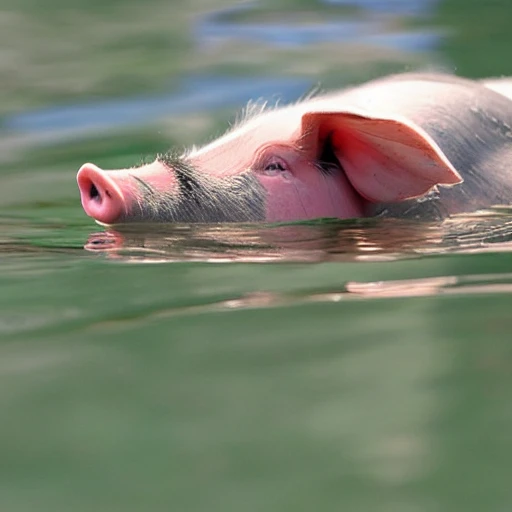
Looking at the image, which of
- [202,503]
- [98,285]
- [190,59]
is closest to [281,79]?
[190,59]

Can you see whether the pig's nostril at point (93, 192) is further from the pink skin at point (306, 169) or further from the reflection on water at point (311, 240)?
the reflection on water at point (311, 240)

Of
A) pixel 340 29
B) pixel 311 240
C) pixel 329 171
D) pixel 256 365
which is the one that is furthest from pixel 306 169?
pixel 340 29

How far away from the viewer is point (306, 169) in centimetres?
260

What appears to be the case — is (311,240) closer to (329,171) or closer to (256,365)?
(329,171)

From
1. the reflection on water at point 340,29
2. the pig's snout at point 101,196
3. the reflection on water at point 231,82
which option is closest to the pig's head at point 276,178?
the pig's snout at point 101,196

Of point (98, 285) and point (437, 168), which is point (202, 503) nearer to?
point (98, 285)

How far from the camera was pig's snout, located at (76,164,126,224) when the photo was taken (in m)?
2.42

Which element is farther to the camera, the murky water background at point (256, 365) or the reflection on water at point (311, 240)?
the reflection on water at point (311, 240)

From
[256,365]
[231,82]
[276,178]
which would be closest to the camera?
[256,365]

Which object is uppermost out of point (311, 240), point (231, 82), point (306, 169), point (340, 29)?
point (340, 29)

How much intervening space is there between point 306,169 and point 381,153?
0.20 metres

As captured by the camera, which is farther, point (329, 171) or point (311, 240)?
point (329, 171)

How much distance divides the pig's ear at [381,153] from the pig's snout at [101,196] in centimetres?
43

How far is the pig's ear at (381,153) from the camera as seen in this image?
2322 mm
